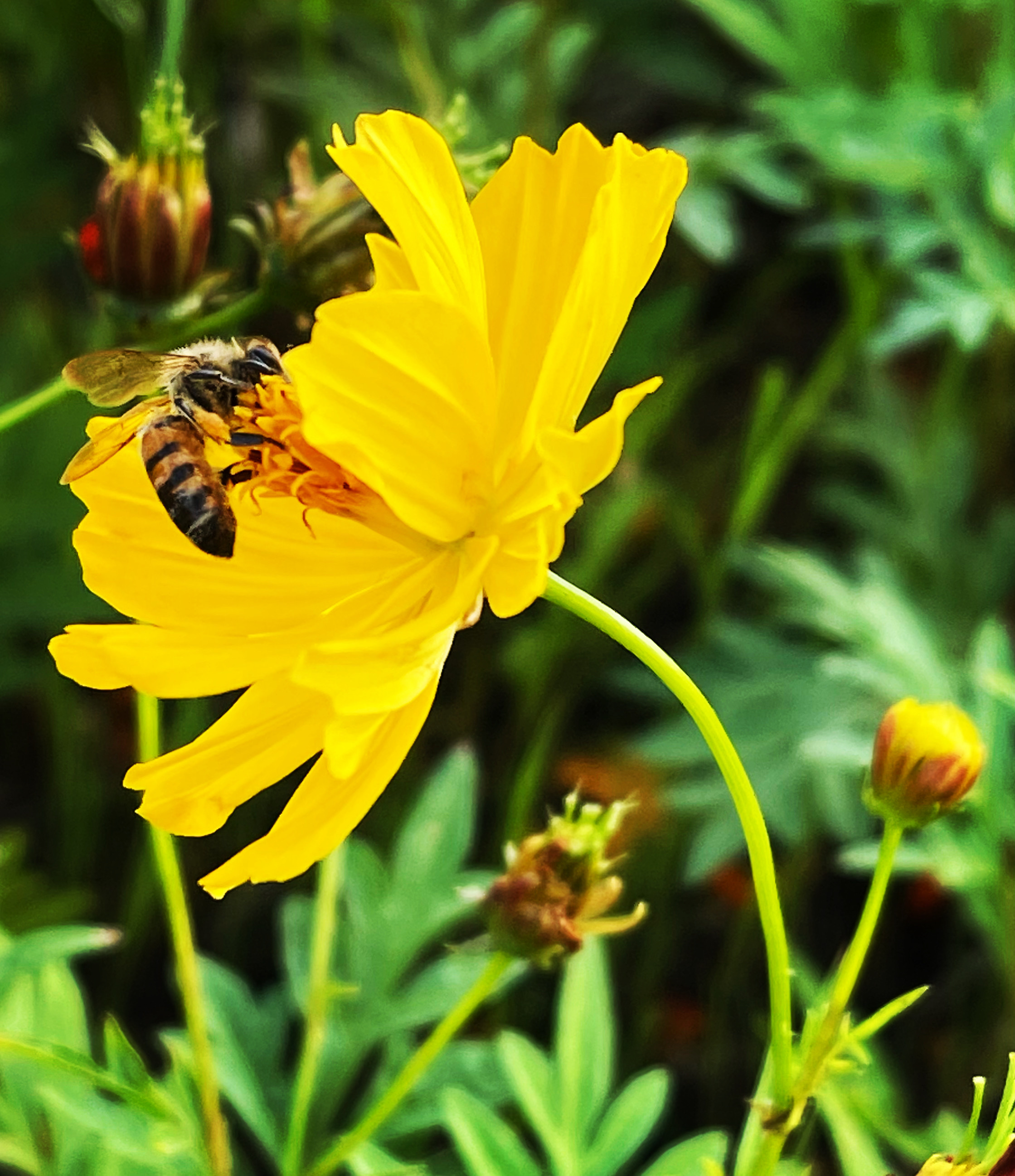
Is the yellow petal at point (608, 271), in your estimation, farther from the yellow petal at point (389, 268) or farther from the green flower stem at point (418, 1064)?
the green flower stem at point (418, 1064)

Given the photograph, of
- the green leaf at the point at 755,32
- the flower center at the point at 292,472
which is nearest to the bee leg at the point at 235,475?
the flower center at the point at 292,472

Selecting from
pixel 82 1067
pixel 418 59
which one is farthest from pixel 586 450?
pixel 418 59

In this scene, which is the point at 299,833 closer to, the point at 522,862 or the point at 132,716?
the point at 522,862

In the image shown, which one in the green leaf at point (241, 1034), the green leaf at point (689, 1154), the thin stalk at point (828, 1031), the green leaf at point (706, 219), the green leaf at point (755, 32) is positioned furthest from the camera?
the green leaf at point (755, 32)

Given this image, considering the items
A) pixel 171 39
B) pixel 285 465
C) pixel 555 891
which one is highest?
pixel 171 39

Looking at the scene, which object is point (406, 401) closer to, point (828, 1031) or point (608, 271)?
point (608, 271)

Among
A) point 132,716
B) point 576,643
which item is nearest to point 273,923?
point 132,716
